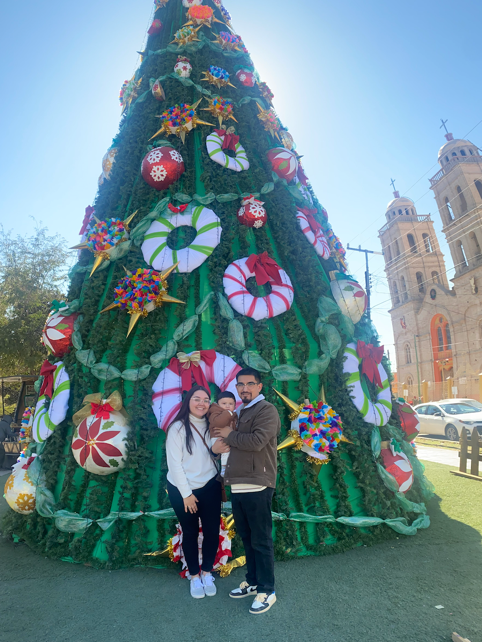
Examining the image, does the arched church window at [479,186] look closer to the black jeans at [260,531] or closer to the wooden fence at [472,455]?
the wooden fence at [472,455]

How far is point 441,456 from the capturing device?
895cm

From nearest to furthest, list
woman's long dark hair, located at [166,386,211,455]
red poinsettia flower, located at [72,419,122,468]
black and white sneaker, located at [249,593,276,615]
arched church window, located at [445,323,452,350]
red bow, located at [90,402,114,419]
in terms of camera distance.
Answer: black and white sneaker, located at [249,593,276,615] → woman's long dark hair, located at [166,386,211,455] → red poinsettia flower, located at [72,419,122,468] → red bow, located at [90,402,114,419] → arched church window, located at [445,323,452,350]

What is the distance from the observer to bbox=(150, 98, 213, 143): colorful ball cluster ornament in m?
4.73

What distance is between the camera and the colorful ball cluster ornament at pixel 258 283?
3.81 meters

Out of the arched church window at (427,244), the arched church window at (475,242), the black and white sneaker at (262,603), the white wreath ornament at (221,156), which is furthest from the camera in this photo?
the arched church window at (427,244)

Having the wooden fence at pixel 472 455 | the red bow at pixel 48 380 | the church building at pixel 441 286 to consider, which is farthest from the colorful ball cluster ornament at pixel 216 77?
the church building at pixel 441 286

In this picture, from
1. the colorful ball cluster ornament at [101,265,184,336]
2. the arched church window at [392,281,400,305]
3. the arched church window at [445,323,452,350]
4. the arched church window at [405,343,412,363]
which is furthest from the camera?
the arched church window at [392,281,400,305]

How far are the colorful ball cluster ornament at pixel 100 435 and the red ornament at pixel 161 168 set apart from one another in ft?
8.02

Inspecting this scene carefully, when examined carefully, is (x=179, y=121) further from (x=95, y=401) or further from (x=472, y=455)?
(x=472, y=455)

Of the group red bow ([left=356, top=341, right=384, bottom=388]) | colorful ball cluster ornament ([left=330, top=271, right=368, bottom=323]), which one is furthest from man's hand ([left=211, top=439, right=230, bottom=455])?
colorful ball cluster ornament ([left=330, top=271, right=368, bottom=323])

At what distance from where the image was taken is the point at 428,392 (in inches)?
1243

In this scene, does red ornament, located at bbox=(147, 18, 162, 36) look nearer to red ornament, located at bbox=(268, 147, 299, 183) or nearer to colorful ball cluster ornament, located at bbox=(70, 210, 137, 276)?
red ornament, located at bbox=(268, 147, 299, 183)

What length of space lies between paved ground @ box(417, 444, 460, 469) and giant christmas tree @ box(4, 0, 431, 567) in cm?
400

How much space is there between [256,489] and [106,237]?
10.1 ft
